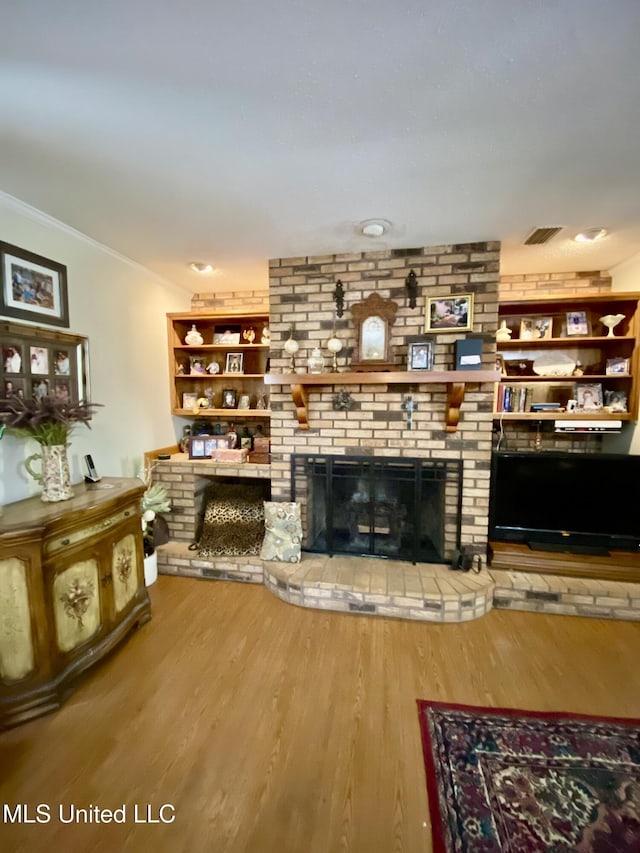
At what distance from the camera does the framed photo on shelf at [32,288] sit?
1841mm

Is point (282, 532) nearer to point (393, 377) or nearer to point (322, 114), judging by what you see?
point (393, 377)

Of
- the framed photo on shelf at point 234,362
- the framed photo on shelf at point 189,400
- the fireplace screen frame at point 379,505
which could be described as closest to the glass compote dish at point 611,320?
the fireplace screen frame at point 379,505

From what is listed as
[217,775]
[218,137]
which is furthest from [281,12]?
[217,775]

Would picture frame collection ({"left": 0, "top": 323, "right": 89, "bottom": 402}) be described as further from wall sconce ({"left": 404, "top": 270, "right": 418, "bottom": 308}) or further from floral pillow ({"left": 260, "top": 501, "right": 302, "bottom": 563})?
wall sconce ({"left": 404, "top": 270, "right": 418, "bottom": 308})

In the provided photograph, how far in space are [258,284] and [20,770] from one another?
3.30m

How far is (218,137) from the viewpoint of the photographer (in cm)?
138

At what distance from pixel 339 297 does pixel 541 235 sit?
1342 millimetres

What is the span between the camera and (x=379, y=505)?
8.80ft

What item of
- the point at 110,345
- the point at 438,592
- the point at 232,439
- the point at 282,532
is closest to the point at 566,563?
the point at 438,592

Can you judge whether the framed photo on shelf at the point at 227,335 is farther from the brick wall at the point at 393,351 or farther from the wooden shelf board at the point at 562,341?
the wooden shelf board at the point at 562,341

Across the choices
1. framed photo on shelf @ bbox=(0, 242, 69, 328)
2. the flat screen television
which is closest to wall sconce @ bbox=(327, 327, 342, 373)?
the flat screen television

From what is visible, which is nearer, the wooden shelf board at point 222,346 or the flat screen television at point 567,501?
the flat screen television at point 567,501

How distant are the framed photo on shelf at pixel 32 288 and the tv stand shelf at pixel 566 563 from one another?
329 cm

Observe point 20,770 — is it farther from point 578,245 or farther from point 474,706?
point 578,245
